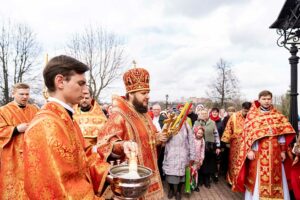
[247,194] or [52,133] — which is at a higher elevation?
[52,133]

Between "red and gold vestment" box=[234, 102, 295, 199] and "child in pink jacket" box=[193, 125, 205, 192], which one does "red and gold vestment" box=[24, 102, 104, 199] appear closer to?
"red and gold vestment" box=[234, 102, 295, 199]

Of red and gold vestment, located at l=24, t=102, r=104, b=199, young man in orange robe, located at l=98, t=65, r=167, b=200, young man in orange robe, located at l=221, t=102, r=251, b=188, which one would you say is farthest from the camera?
young man in orange robe, located at l=221, t=102, r=251, b=188

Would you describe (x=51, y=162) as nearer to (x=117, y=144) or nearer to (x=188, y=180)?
(x=117, y=144)

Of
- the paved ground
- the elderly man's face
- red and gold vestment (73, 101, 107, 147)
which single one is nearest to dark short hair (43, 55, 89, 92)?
the elderly man's face

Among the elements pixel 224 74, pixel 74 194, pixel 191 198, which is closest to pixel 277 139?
pixel 191 198

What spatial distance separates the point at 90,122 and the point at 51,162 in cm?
394

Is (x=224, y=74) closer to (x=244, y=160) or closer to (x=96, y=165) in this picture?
(x=244, y=160)

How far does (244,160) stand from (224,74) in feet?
76.6

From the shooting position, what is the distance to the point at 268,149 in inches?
199

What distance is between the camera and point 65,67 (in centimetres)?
183

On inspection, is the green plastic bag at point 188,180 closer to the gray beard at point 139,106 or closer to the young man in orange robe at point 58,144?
the gray beard at point 139,106

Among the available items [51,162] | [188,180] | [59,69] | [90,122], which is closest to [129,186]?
[51,162]

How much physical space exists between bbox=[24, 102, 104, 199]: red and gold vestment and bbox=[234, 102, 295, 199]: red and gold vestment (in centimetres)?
415

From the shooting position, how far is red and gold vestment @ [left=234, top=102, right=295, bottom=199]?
16.5ft
